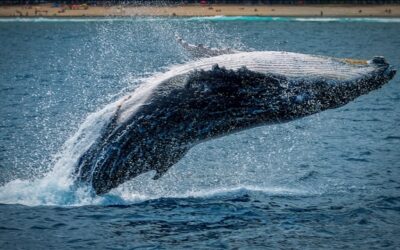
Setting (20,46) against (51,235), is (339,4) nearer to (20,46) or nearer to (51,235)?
(20,46)

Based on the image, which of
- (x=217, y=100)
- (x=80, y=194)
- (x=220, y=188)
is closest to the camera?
(x=217, y=100)

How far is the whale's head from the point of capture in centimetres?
1340

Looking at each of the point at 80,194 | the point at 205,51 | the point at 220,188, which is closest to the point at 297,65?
the point at 205,51

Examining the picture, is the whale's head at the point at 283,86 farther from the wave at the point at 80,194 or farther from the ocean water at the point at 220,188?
the wave at the point at 80,194

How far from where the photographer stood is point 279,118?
13969mm

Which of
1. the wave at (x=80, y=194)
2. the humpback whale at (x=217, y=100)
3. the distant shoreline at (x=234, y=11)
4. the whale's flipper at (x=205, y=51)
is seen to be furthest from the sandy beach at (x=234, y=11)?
the humpback whale at (x=217, y=100)

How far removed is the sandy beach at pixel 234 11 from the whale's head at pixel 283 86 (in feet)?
330

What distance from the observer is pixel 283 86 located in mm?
13492

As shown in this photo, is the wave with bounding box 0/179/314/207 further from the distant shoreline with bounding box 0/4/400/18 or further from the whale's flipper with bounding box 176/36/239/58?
the distant shoreline with bounding box 0/4/400/18

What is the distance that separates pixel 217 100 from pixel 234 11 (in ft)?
355

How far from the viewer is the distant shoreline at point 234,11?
116 m

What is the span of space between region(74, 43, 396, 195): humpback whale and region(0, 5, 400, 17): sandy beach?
100 m

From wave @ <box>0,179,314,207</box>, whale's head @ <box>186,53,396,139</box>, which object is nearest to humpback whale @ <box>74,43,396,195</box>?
whale's head @ <box>186,53,396,139</box>

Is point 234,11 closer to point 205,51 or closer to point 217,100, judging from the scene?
point 205,51
